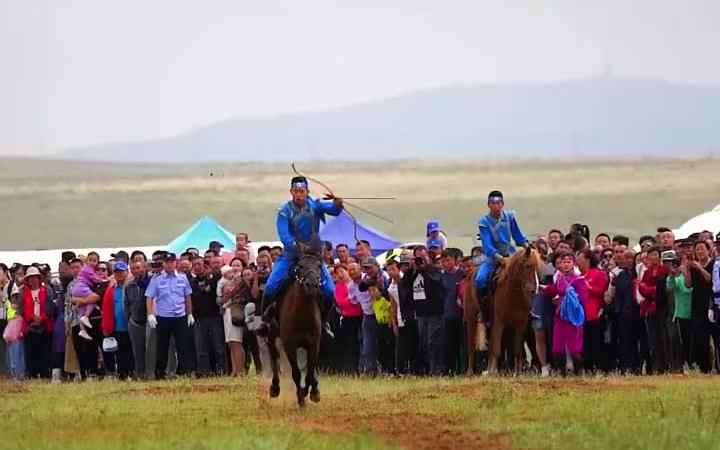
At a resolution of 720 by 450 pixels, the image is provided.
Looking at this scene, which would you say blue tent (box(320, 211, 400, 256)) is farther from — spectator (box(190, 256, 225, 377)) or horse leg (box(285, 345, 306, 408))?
horse leg (box(285, 345, 306, 408))

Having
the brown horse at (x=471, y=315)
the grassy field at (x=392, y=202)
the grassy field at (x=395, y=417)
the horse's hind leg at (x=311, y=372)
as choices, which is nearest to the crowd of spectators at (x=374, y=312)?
the brown horse at (x=471, y=315)

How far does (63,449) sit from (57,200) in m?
102

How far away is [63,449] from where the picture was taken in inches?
631

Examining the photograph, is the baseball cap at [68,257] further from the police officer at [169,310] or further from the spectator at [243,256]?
the spectator at [243,256]

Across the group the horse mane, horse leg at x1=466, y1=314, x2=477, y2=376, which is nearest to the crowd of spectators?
horse leg at x1=466, y1=314, x2=477, y2=376

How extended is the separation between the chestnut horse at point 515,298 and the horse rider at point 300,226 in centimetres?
513

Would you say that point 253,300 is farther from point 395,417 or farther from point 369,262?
point 395,417

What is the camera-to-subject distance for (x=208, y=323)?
1124 inches

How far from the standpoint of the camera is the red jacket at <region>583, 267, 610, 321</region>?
2506 cm

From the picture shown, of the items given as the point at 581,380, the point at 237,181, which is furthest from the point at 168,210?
the point at 581,380

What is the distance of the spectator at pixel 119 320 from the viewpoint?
95.2 feet

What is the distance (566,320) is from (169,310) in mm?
6956

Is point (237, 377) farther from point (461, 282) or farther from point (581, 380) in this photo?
point (581, 380)

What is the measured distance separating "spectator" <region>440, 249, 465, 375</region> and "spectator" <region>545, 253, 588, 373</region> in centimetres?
208
